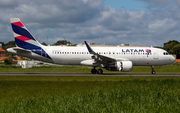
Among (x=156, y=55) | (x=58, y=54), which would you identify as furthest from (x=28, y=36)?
(x=156, y=55)

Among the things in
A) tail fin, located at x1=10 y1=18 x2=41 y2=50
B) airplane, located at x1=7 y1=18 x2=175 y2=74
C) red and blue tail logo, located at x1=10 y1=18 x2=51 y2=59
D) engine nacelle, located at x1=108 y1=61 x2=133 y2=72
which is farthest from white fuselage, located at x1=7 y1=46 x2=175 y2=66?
engine nacelle, located at x1=108 y1=61 x2=133 y2=72

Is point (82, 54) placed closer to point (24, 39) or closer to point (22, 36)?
point (24, 39)

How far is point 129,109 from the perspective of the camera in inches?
368

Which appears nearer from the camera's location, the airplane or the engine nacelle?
the engine nacelle

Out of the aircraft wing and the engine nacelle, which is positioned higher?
the aircraft wing

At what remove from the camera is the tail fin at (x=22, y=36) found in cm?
3206

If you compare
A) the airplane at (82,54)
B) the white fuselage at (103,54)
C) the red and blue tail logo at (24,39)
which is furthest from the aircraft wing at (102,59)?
the red and blue tail logo at (24,39)

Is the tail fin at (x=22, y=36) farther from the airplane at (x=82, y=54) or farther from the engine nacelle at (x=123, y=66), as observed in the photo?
the engine nacelle at (x=123, y=66)

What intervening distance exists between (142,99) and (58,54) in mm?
22889

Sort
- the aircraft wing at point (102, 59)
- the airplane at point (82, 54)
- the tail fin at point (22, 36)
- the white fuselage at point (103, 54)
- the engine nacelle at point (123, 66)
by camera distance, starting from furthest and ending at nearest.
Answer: the white fuselage at point (103, 54), the tail fin at point (22, 36), the airplane at point (82, 54), the aircraft wing at point (102, 59), the engine nacelle at point (123, 66)

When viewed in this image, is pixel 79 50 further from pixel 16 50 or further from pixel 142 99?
pixel 142 99

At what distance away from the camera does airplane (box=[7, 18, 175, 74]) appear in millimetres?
31903

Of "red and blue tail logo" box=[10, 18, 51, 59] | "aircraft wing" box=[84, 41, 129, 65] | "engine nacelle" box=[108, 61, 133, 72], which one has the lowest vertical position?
"engine nacelle" box=[108, 61, 133, 72]

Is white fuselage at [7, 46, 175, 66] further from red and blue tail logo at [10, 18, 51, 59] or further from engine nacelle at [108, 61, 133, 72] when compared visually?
engine nacelle at [108, 61, 133, 72]
